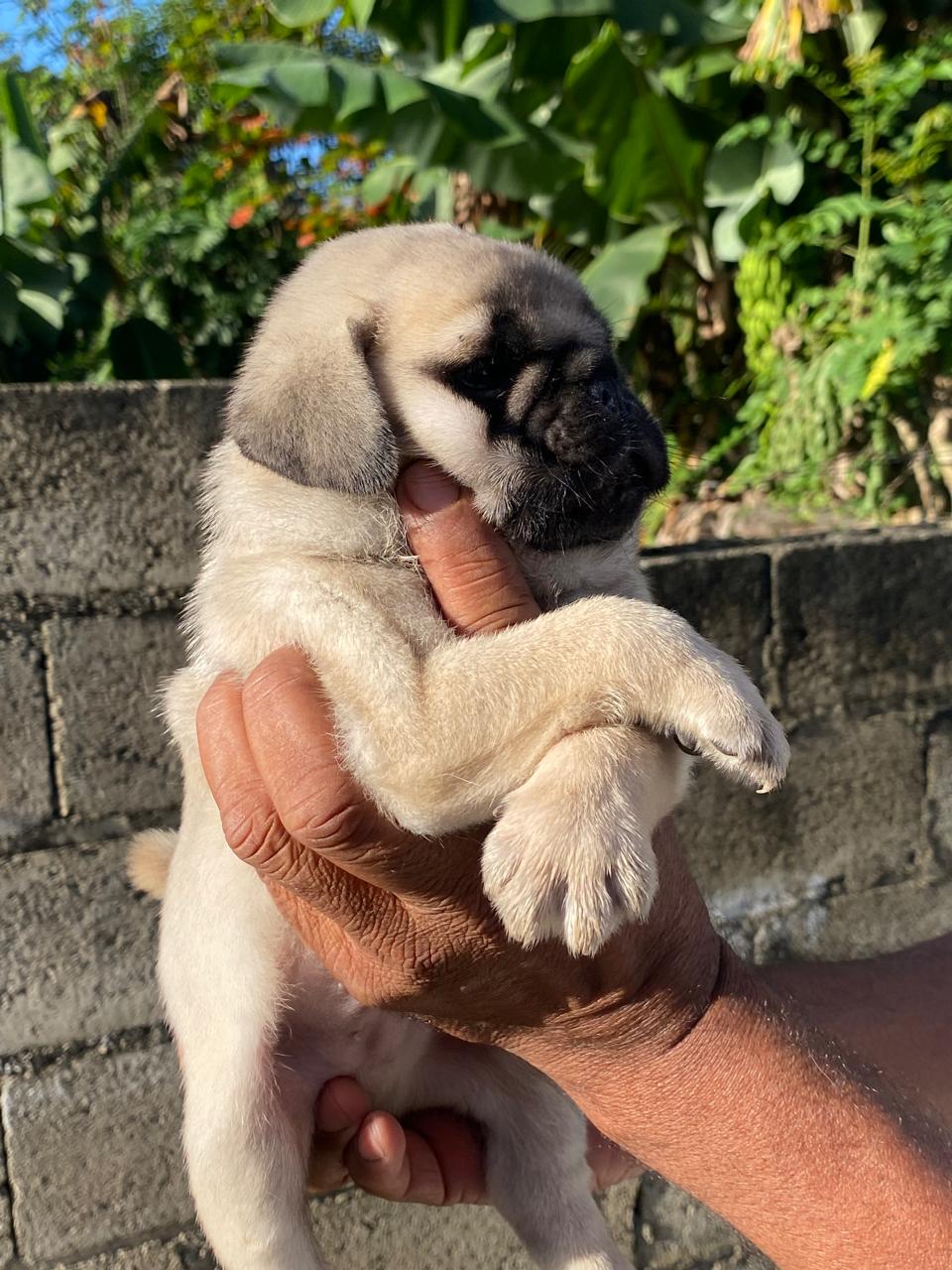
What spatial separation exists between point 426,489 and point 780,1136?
140 cm

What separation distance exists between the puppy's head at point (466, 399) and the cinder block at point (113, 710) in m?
0.97

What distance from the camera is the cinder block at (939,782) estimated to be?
4023mm

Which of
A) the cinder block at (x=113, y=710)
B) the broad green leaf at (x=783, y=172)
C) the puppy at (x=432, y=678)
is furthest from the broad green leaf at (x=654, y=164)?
the cinder block at (x=113, y=710)

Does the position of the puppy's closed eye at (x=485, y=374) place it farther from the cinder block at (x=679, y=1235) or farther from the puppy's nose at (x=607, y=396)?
the cinder block at (x=679, y=1235)

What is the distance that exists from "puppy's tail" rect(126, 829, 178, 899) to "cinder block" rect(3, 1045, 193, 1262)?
1.76 feet

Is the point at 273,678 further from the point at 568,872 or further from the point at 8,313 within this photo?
the point at 8,313

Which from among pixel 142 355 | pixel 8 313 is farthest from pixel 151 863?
pixel 8 313

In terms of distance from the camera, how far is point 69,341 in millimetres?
5125

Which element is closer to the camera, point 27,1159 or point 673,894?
point 673,894

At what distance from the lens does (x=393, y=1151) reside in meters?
2.46

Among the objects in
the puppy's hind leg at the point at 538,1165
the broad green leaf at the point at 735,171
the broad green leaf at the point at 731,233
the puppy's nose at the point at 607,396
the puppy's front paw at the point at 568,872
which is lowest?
the puppy's hind leg at the point at 538,1165

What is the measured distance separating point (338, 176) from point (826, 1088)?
8.35m

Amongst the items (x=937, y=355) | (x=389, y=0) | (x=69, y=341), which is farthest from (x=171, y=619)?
(x=389, y=0)

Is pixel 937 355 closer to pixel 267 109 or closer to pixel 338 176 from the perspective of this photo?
pixel 267 109
